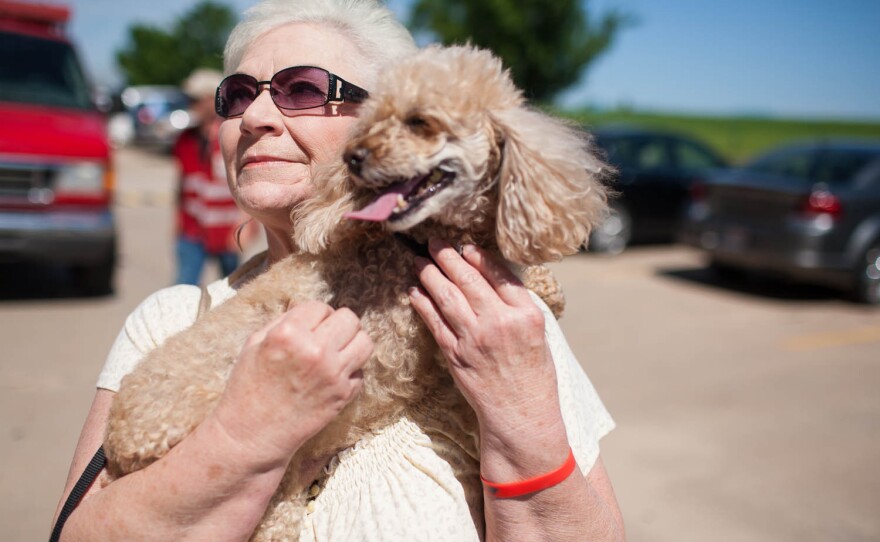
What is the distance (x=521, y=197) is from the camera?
4.99 feet

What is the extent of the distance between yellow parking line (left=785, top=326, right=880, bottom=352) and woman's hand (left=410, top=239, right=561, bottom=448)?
6.10m

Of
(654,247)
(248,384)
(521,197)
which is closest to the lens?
(248,384)

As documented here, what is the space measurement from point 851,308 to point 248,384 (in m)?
8.68

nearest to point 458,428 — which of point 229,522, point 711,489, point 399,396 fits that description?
point 399,396

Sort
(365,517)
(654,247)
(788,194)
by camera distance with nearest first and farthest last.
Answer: (365,517) → (788,194) → (654,247)

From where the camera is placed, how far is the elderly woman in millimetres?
1280

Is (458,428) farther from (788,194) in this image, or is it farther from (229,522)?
(788,194)

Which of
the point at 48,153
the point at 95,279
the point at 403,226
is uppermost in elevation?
the point at 403,226

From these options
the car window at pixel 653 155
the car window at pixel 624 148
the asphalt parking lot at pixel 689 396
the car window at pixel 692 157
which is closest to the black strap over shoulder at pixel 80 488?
the asphalt parking lot at pixel 689 396

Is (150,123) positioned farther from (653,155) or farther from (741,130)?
(741,130)

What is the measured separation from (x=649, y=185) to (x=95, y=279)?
755 cm

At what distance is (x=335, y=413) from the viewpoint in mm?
1335

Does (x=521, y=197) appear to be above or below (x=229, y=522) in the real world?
above

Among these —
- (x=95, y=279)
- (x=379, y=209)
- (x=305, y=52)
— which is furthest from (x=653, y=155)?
(x=379, y=209)
